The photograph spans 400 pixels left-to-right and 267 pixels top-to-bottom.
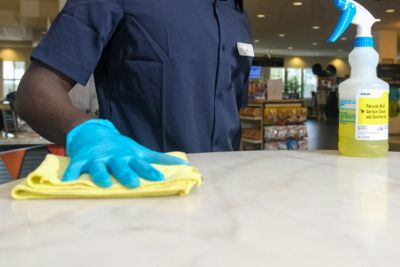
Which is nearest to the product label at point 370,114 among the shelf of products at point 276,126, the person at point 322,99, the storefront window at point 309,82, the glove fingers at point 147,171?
the glove fingers at point 147,171

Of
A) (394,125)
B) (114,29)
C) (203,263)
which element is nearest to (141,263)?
(203,263)

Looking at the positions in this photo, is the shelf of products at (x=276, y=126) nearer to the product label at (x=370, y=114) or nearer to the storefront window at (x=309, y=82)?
the product label at (x=370, y=114)

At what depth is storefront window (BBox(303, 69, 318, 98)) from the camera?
75.6 ft

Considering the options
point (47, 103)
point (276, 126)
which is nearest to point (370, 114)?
point (47, 103)

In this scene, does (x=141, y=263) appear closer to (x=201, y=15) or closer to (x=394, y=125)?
(x=201, y=15)

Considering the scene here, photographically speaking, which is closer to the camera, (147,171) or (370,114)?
(147,171)

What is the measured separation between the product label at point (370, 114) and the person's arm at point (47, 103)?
58 cm

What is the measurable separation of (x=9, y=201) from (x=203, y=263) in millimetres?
329

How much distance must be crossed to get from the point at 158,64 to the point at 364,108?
0.53 metres

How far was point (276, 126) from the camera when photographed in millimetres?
5051

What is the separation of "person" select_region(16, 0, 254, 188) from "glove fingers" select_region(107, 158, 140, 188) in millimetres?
301

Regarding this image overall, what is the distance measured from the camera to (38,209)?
586mm

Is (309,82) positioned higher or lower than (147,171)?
higher

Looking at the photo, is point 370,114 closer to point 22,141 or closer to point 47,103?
point 47,103
